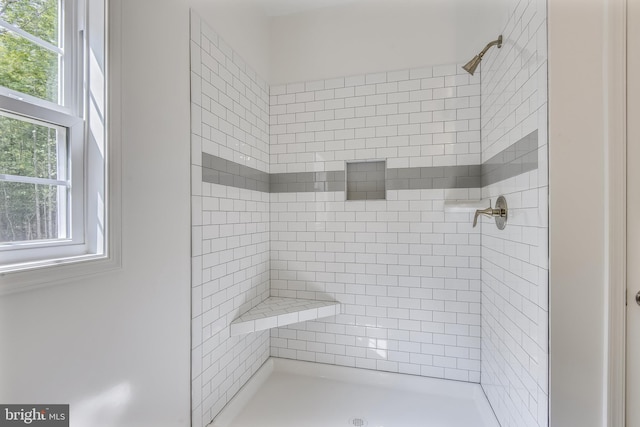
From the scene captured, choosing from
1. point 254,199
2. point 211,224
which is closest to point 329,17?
point 254,199

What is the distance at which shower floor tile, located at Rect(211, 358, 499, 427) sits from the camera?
1.83 meters

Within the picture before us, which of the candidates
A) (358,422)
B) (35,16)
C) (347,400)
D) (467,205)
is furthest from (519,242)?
(35,16)

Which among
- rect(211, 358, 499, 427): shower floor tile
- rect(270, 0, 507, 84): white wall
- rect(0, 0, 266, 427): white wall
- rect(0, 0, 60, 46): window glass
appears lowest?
rect(211, 358, 499, 427): shower floor tile

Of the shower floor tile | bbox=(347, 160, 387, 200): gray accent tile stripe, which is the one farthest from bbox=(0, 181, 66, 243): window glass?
bbox=(347, 160, 387, 200): gray accent tile stripe

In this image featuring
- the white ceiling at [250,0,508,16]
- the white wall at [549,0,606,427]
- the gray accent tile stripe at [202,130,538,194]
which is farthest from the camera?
the white ceiling at [250,0,508,16]

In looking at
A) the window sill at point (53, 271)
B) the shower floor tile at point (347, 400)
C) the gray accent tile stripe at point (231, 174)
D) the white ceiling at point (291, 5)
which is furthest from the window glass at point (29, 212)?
the white ceiling at point (291, 5)

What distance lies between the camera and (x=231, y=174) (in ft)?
6.31

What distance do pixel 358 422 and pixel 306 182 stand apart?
1.70m

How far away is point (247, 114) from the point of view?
83.3 inches

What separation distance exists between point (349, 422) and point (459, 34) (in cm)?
276

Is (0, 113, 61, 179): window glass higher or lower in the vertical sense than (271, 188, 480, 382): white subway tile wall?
higher

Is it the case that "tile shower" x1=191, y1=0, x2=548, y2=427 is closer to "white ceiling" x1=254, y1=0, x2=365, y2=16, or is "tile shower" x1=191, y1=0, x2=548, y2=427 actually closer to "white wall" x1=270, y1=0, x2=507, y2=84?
"white wall" x1=270, y1=0, x2=507, y2=84

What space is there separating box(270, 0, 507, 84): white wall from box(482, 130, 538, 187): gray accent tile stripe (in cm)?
86

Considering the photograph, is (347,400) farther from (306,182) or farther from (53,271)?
(53,271)
